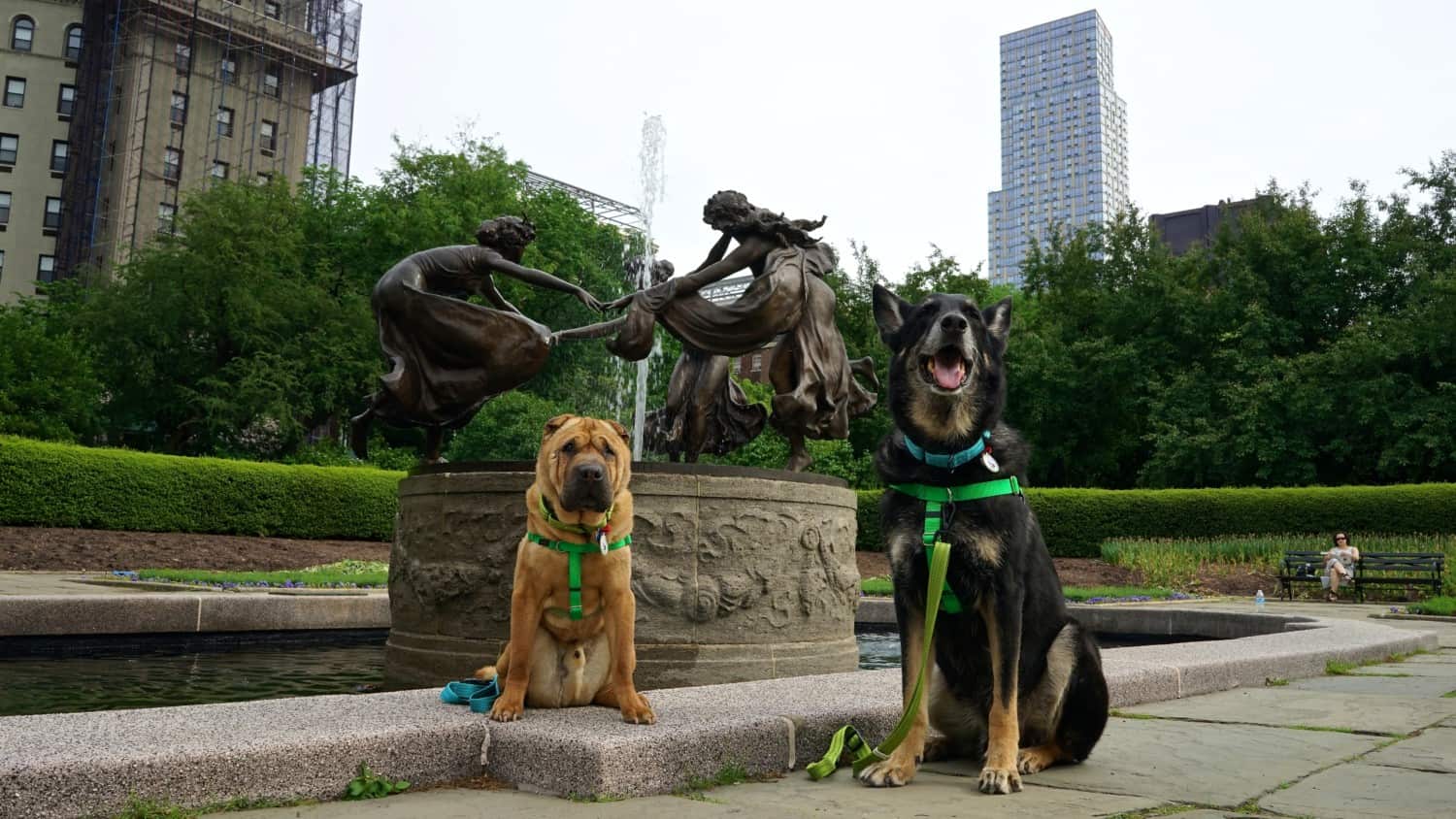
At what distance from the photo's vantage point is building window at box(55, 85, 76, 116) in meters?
55.7

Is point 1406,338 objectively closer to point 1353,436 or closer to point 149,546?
point 1353,436

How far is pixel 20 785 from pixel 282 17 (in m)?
64.6

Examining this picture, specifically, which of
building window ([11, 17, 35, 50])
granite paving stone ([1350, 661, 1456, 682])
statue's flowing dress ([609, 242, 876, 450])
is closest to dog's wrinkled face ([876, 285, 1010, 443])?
statue's flowing dress ([609, 242, 876, 450])

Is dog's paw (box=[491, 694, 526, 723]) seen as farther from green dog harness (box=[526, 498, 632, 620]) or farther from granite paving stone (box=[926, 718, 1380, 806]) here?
granite paving stone (box=[926, 718, 1380, 806])

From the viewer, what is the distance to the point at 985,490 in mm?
3744

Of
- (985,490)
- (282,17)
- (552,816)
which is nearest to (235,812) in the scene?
(552,816)

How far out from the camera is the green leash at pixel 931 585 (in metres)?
3.63

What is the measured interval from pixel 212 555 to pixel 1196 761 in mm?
20768

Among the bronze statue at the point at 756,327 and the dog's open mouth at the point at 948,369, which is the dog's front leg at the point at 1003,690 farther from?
the bronze statue at the point at 756,327

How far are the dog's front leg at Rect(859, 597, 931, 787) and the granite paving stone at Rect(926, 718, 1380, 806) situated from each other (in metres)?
0.29

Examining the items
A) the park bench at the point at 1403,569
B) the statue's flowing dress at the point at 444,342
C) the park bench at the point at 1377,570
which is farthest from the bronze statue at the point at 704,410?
the park bench at the point at 1403,569

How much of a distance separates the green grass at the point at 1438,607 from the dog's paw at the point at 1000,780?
50.9 feet

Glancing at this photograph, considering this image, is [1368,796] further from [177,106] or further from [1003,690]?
[177,106]

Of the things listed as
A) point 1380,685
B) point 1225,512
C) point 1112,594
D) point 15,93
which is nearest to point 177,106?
point 15,93
